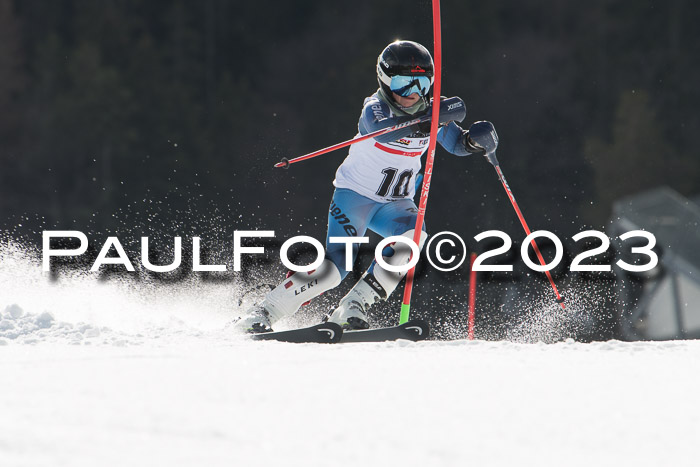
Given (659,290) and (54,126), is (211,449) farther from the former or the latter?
(54,126)

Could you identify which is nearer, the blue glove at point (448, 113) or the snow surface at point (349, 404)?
the snow surface at point (349, 404)

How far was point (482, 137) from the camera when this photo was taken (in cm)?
460

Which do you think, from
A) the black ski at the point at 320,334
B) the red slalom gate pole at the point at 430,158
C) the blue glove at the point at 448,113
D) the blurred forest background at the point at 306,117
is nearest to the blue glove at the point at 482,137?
the blue glove at the point at 448,113

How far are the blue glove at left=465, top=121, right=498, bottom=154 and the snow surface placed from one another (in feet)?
4.51

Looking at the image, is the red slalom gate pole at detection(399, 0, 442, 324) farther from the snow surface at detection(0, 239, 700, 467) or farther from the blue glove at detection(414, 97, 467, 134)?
the snow surface at detection(0, 239, 700, 467)

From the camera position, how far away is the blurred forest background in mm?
28297

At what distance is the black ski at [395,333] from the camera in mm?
4164

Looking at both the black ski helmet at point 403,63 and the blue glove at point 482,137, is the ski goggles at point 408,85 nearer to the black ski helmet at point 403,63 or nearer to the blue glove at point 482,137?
the black ski helmet at point 403,63

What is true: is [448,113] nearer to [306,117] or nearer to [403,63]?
[403,63]

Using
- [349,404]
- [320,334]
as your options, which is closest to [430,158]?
[320,334]

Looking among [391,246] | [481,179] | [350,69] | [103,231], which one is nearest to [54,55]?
[103,231]

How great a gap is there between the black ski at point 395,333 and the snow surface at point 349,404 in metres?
0.62

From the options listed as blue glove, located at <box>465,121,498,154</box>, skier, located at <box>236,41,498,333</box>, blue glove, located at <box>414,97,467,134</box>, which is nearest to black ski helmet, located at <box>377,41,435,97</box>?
skier, located at <box>236,41,498,333</box>

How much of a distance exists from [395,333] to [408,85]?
1182 mm
